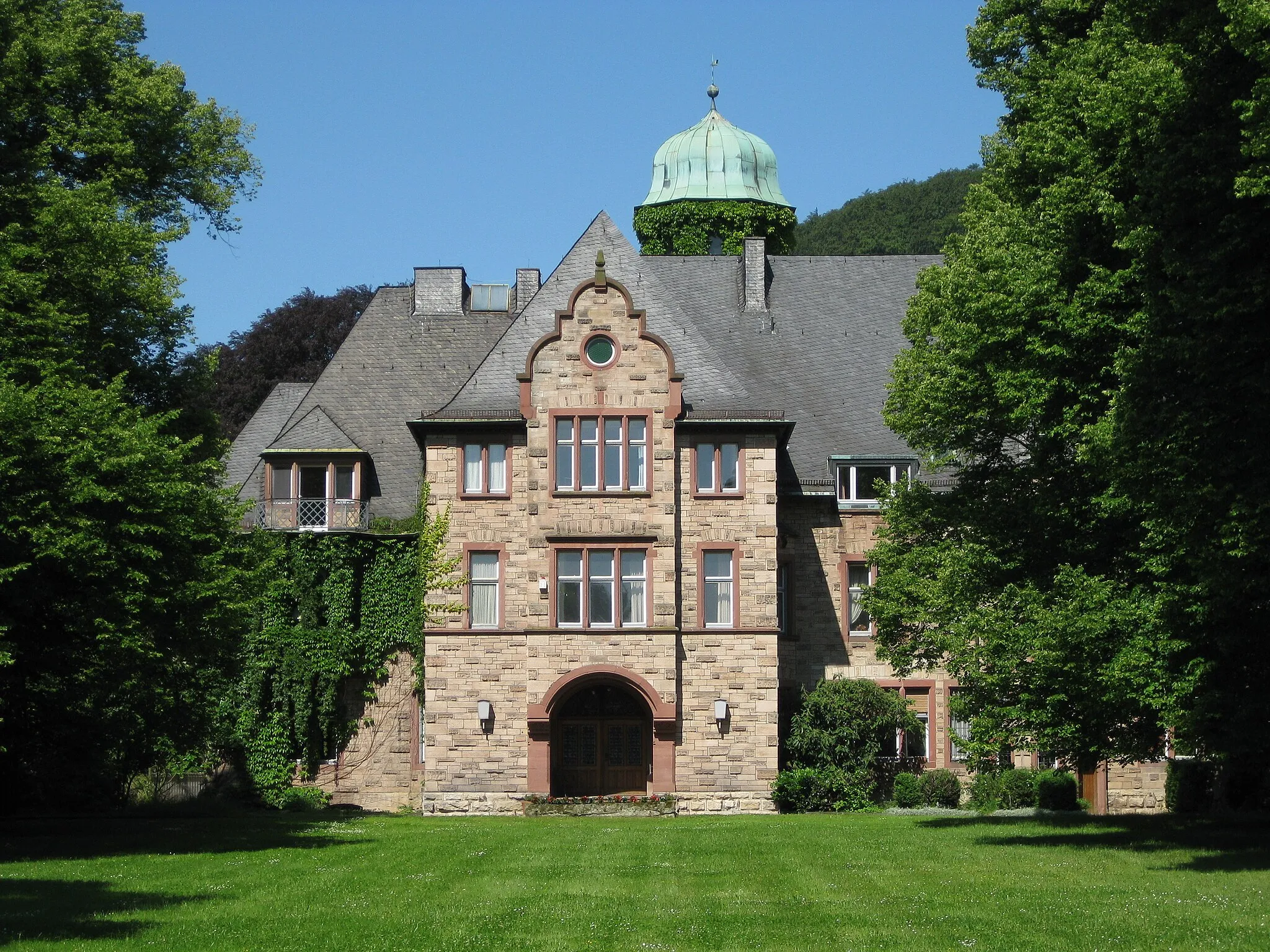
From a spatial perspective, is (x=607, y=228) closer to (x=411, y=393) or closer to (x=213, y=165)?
(x=411, y=393)

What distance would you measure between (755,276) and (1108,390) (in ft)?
72.2

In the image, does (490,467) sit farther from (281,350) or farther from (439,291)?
(281,350)

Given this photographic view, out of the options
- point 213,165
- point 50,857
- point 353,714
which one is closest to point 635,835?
point 50,857

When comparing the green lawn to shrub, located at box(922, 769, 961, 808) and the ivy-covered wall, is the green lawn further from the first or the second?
the ivy-covered wall

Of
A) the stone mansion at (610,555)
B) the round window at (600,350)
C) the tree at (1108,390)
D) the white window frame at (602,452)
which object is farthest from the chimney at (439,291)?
the tree at (1108,390)

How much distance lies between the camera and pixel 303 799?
4016 cm

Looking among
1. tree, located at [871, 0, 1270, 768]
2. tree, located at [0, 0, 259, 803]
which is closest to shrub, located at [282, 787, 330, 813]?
tree, located at [0, 0, 259, 803]

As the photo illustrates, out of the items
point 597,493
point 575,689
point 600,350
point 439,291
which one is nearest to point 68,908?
point 575,689

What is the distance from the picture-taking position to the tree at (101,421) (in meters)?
25.9

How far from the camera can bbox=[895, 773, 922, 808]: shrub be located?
39625 millimetres

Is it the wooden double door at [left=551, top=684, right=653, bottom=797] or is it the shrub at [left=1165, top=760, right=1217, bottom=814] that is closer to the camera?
the shrub at [left=1165, top=760, right=1217, bottom=814]

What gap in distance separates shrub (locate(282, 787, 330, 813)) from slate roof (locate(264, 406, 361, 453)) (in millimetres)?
8153

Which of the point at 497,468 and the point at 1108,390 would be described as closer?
the point at 1108,390

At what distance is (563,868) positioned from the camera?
23.8 metres
